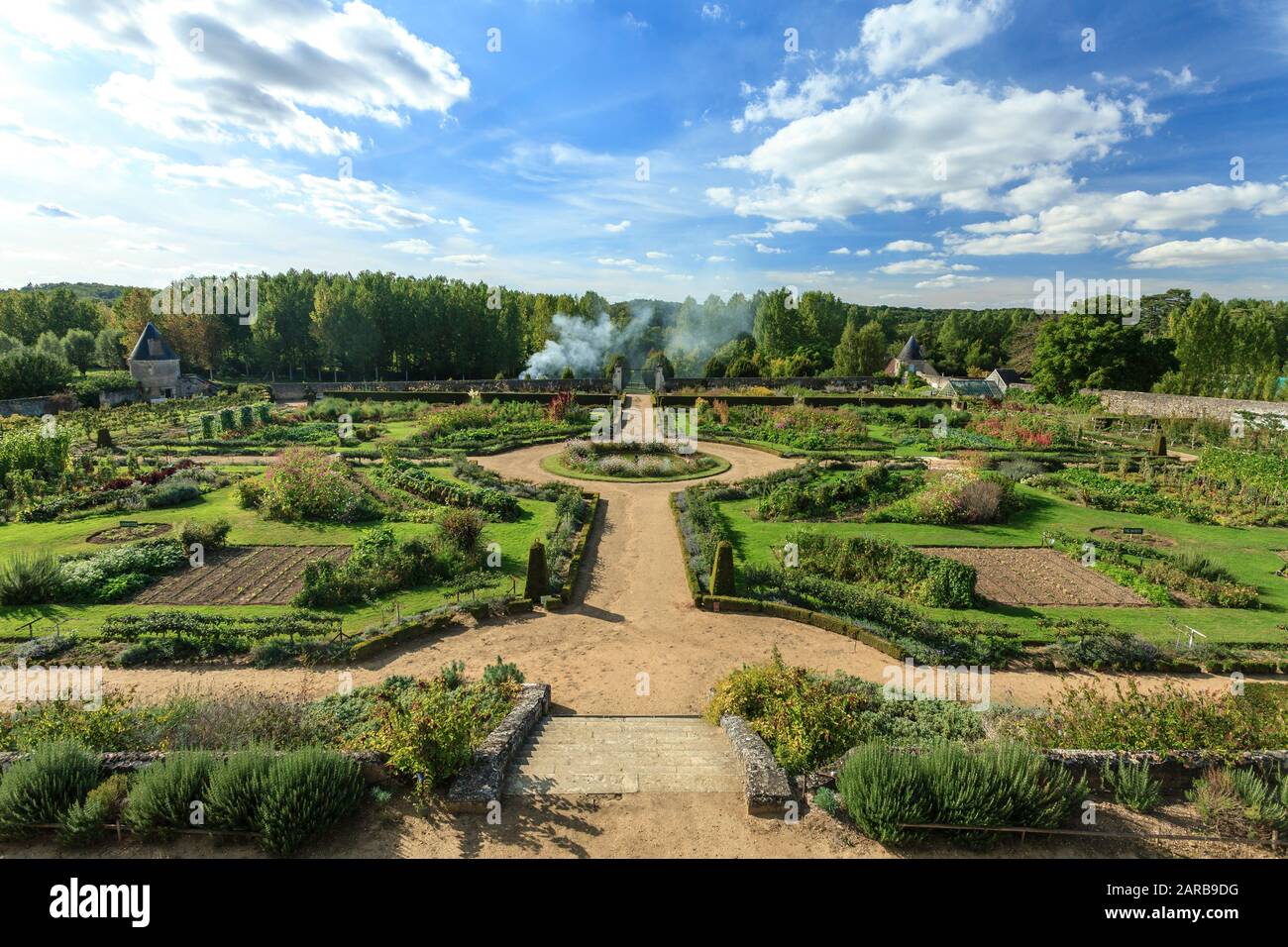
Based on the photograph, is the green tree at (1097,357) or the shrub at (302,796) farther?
the green tree at (1097,357)

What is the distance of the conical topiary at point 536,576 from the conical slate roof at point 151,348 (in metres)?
45.6

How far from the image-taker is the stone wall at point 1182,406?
30.7m

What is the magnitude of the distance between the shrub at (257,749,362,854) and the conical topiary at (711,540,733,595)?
7.98 meters

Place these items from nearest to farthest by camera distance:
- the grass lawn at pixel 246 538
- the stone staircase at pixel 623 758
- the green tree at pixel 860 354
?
1. the stone staircase at pixel 623 758
2. the grass lawn at pixel 246 538
3. the green tree at pixel 860 354

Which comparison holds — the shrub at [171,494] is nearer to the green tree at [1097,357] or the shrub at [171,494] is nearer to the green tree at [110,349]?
the green tree at [110,349]

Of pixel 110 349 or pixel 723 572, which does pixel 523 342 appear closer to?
pixel 110 349

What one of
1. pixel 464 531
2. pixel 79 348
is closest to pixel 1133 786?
pixel 464 531

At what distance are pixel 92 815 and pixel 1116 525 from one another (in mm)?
22085

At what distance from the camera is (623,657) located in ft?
35.1

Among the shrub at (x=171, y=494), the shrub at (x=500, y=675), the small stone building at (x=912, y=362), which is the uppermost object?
the small stone building at (x=912, y=362)

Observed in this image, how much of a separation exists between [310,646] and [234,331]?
58939 mm

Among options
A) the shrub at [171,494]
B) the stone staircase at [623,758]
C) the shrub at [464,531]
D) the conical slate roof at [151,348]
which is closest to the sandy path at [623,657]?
the stone staircase at [623,758]

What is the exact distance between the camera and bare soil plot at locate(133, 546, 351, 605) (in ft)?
41.1

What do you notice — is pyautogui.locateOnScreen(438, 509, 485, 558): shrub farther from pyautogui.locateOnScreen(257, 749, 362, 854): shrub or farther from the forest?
the forest
